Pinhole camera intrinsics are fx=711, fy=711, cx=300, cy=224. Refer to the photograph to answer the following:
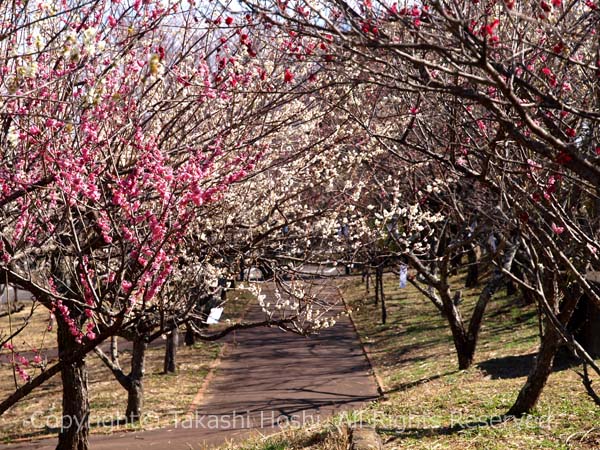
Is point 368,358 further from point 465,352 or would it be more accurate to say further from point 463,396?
point 463,396

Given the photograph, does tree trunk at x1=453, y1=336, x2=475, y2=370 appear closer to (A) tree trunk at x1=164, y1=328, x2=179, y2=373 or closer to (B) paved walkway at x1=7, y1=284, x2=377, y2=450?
(B) paved walkway at x1=7, y1=284, x2=377, y2=450

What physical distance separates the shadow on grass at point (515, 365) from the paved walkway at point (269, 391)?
6.90 ft

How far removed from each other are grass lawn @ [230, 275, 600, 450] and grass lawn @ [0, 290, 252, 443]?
13.3 ft

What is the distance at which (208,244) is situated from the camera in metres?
6.83

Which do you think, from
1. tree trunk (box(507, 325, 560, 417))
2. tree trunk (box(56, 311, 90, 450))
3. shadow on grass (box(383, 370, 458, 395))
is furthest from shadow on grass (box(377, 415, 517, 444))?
shadow on grass (box(383, 370, 458, 395))

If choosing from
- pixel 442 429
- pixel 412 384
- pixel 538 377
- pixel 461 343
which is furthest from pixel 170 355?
pixel 538 377

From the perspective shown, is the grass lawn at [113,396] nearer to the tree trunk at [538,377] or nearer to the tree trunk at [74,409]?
the tree trunk at [74,409]

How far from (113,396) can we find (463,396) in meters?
8.42

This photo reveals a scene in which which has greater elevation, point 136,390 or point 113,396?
point 136,390

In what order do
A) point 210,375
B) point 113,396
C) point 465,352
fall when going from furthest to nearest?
point 210,375
point 113,396
point 465,352

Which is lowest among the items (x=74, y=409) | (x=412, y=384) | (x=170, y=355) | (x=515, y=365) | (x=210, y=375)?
(x=412, y=384)

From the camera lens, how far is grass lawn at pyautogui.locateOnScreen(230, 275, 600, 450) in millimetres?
6664

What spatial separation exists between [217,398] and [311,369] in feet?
8.60

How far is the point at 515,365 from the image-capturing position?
1170 cm
